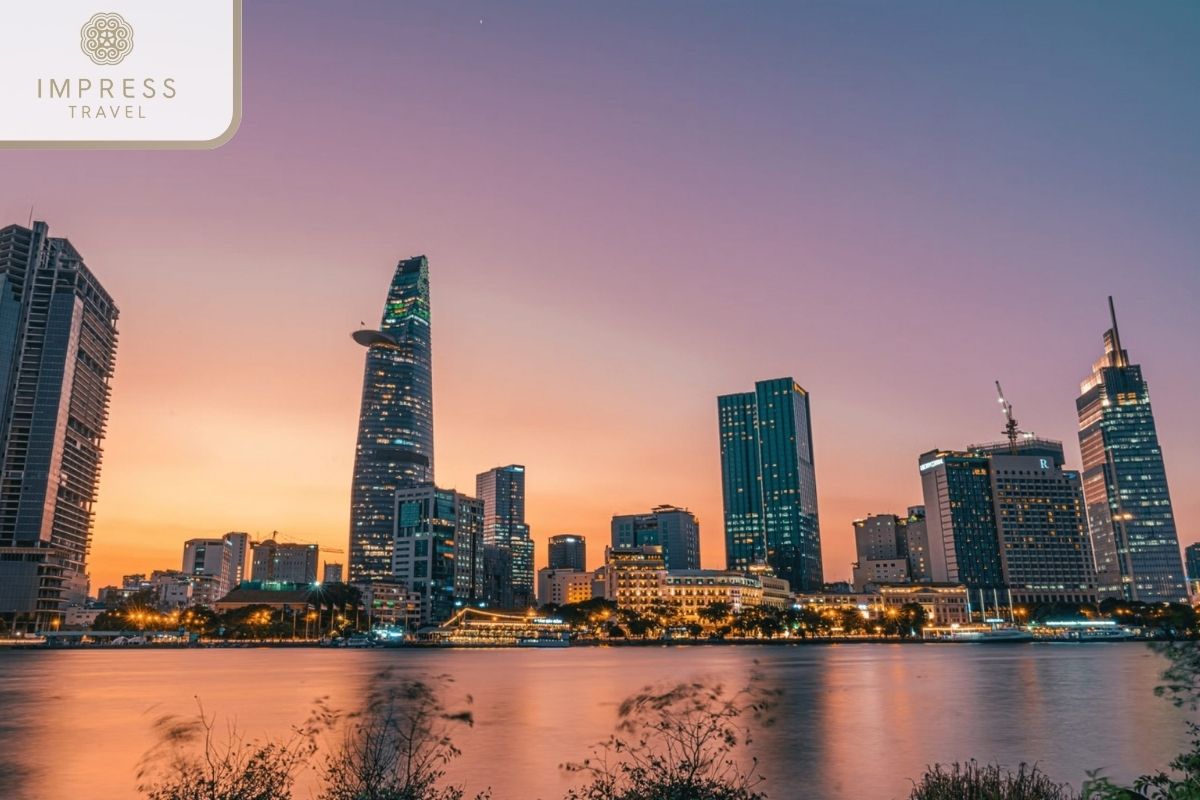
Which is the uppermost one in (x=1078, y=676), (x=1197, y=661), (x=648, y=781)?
(x=1197, y=661)

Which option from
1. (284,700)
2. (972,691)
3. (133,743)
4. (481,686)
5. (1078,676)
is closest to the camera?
(133,743)

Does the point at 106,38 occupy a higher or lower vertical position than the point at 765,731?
higher

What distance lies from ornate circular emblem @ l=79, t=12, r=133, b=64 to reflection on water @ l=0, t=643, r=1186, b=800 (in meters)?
19.7

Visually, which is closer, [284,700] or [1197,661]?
[1197,661]

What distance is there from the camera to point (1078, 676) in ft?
365

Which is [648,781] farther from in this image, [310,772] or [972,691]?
[972,691]

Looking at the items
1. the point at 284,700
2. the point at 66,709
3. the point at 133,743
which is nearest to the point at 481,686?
the point at 284,700

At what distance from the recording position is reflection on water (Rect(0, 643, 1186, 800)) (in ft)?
138

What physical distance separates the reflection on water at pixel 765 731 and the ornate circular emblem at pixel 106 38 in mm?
19748

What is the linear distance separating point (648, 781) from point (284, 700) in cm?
7458

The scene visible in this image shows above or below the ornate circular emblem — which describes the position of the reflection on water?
below

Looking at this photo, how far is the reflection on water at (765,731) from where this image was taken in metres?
42.1

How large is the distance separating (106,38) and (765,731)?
58281 mm

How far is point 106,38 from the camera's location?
521cm
